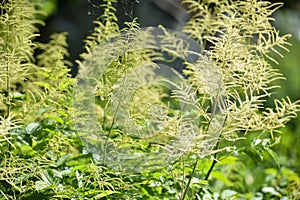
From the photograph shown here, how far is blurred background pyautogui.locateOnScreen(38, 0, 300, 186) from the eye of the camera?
13.5 ft

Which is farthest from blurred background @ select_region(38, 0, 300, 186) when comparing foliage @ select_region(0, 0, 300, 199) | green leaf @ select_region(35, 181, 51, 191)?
green leaf @ select_region(35, 181, 51, 191)

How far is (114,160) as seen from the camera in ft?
6.63

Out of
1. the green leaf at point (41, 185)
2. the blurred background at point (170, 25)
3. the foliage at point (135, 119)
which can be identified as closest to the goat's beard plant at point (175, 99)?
the foliage at point (135, 119)

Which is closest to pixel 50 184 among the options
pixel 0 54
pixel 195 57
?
pixel 0 54

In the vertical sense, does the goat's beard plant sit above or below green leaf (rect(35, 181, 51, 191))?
above

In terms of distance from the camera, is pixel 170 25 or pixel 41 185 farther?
pixel 170 25

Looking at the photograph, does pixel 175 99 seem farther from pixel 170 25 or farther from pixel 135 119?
pixel 170 25

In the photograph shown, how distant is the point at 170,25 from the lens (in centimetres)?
431

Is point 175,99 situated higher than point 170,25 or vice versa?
point 170,25

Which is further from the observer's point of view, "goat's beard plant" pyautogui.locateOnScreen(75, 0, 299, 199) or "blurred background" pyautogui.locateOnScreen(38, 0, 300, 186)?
"blurred background" pyautogui.locateOnScreen(38, 0, 300, 186)

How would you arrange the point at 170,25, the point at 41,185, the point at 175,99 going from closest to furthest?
1. the point at 41,185
2. the point at 175,99
3. the point at 170,25

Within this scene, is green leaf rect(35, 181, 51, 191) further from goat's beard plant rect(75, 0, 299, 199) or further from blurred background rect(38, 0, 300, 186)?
blurred background rect(38, 0, 300, 186)

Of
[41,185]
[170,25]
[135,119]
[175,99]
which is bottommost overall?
→ [41,185]

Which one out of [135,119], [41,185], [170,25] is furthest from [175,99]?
[170,25]
